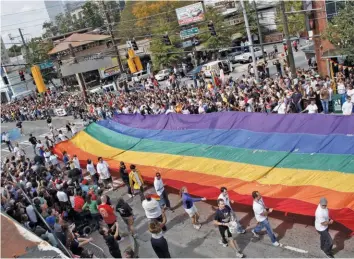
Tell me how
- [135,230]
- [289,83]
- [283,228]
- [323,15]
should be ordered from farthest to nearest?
[323,15]
[289,83]
[135,230]
[283,228]

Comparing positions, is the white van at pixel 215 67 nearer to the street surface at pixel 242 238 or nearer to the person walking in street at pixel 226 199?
the street surface at pixel 242 238

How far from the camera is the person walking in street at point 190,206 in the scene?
10680mm

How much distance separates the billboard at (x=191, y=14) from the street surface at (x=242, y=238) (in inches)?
1710

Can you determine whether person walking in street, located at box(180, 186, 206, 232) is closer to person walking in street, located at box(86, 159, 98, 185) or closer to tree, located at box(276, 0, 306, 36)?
person walking in street, located at box(86, 159, 98, 185)

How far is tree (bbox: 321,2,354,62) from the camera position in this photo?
67.1 feet

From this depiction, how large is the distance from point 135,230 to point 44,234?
3047mm

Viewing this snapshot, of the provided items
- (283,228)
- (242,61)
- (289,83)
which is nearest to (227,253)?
(283,228)

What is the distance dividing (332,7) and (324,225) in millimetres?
19891

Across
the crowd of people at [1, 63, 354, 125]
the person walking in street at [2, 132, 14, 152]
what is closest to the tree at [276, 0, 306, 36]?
the crowd of people at [1, 63, 354, 125]

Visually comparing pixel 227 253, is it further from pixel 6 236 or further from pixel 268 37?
pixel 268 37

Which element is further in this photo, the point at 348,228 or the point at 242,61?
the point at 242,61

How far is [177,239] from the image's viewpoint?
10672mm

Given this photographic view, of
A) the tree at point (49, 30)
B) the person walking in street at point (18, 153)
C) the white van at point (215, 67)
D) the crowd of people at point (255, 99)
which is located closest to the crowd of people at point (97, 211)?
the person walking in street at point (18, 153)

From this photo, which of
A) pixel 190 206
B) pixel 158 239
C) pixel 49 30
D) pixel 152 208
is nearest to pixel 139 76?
pixel 190 206
